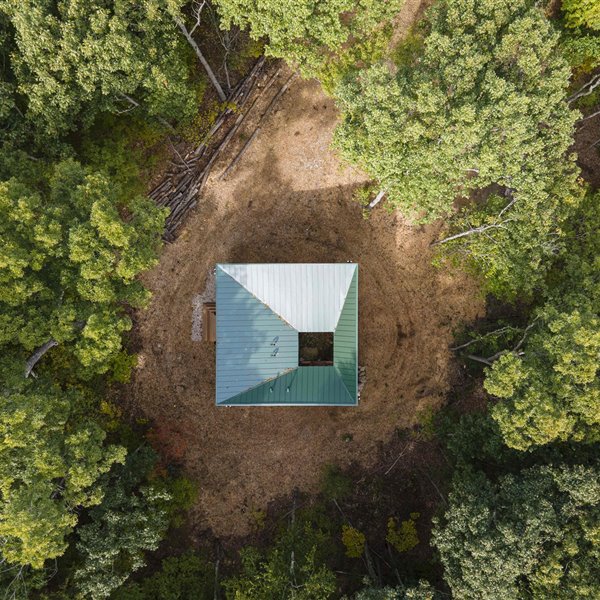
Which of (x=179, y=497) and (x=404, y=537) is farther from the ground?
(x=179, y=497)

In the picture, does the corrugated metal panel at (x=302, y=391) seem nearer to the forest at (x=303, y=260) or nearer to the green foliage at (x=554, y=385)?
the forest at (x=303, y=260)

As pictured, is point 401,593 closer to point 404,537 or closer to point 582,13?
point 404,537

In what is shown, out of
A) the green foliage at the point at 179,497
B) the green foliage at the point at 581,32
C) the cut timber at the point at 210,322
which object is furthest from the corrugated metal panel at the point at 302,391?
the green foliage at the point at 581,32

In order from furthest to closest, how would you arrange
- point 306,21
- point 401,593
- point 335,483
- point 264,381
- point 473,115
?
point 335,483 → point 264,381 → point 401,593 → point 306,21 → point 473,115

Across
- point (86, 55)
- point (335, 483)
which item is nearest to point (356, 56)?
point (86, 55)

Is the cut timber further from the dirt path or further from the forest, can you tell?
the forest

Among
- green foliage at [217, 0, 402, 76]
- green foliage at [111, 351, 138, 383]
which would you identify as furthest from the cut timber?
green foliage at [217, 0, 402, 76]

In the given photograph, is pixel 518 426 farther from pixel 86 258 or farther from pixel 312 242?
pixel 86 258

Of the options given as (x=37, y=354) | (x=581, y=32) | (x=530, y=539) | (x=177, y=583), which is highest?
(x=581, y=32)
